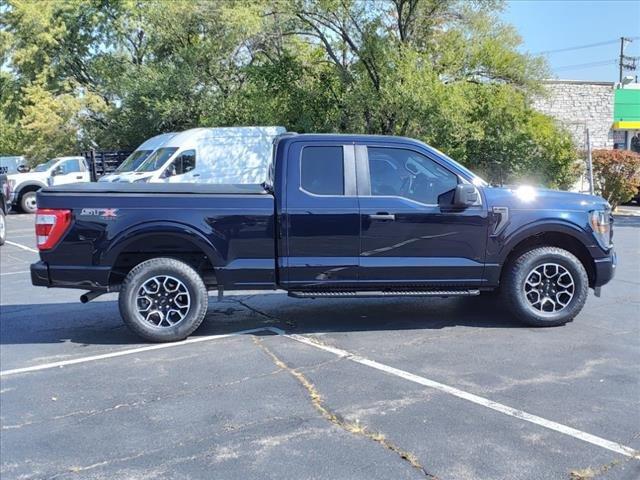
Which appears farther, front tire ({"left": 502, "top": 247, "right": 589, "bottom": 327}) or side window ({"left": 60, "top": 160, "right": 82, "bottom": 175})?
side window ({"left": 60, "top": 160, "right": 82, "bottom": 175})

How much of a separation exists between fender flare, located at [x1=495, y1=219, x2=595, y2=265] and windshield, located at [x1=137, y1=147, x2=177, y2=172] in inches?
503

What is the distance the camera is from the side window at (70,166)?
24328mm

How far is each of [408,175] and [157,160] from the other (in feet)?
41.4

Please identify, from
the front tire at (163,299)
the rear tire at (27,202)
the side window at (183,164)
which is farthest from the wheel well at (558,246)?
the rear tire at (27,202)

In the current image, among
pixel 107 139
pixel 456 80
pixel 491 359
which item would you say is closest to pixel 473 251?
pixel 491 359

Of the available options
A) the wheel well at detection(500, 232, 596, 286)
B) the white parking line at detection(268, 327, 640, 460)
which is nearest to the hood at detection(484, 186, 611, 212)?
the wheel well at detection(500, 232, 596, 286)

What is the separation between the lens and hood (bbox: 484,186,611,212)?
6.05 meters

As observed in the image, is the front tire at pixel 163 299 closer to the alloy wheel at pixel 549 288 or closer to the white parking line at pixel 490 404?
the white parking line at pixel 490 404

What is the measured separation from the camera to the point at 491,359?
17.2 ft

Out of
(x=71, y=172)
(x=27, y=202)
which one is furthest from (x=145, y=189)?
(x=71, y=172)

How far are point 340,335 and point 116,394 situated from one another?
224cm

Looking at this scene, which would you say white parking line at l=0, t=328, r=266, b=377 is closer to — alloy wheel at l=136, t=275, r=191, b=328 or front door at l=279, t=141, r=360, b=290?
alloy wheel at l=136, t=275, r=191, b=328

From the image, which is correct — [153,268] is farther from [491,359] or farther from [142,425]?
[491,359]

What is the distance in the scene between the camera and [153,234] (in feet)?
18.9
